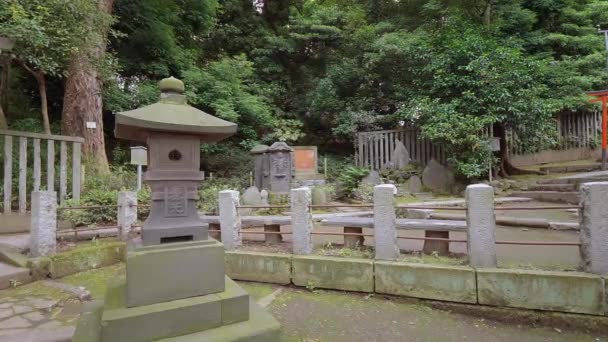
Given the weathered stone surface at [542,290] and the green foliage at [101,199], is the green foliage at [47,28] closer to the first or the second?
the green foliage at [101,199]

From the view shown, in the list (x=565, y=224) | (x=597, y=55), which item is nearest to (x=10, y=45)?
(x=565, y=224)

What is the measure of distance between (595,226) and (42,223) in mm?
7360

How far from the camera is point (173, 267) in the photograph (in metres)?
3.18

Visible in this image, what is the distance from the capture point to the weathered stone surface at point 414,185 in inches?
438

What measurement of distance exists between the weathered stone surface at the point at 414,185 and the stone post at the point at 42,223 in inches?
376

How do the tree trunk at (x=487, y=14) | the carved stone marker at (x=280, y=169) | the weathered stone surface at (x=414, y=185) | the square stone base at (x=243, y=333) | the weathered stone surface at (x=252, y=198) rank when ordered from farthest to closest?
the tree trunk at (x=487, y=14), the weathered stone surface at (x=414, y=185), the carved stone marker at (x=280, y=169), the weathered stone surface at (x=252, y=198), the square stone base at (x=243, y=333)

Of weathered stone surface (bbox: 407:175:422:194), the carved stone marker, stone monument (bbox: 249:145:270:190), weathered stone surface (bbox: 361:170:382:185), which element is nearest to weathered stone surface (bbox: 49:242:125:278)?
the carved stone marker

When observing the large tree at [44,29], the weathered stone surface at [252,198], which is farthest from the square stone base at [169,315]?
the weathered stone surface at [252,198]

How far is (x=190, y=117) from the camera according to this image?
338 centimetres

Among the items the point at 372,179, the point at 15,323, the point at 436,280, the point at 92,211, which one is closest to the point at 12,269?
the point at 15,323

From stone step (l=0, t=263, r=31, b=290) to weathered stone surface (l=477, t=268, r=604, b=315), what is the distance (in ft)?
20.4

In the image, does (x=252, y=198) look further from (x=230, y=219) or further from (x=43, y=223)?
(x=43, y=223)

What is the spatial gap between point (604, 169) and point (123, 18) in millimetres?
17376

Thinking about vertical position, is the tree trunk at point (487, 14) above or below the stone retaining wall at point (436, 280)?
above
